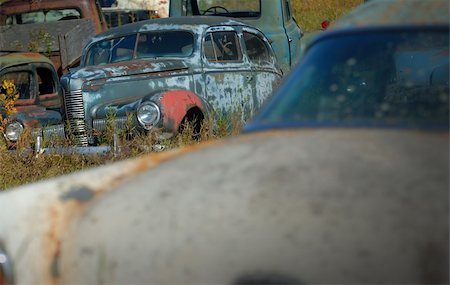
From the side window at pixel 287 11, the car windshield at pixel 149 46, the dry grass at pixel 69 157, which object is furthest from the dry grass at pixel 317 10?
the dry grass at pixel 69 157

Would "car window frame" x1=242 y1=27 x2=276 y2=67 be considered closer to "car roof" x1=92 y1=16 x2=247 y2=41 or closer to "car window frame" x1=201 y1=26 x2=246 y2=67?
"car window frame" x1=201 y1=26 x2=246 y2=67

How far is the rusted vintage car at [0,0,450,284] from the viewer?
218cm

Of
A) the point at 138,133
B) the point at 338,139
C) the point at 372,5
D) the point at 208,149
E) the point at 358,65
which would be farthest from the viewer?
the point at 138,133

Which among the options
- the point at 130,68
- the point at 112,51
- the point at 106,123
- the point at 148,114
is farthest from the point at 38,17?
the point at 148,114

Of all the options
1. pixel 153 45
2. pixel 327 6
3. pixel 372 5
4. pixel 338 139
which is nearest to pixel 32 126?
pixel 153 45

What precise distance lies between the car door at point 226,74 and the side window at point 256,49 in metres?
0.18

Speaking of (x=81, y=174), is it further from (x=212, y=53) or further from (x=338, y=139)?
(x=212, y=53)

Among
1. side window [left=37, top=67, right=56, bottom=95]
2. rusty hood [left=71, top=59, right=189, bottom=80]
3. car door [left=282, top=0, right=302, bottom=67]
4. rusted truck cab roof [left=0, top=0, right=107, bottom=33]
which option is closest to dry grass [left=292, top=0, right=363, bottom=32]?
rusted truck cab roof [left=0, top=0, right=107, bottom=33]

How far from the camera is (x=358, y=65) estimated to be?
328cm

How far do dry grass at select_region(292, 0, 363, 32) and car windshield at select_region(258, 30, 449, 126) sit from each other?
1617 centimetres

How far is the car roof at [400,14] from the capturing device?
3176 millimetres

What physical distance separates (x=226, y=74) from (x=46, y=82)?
2.83 meters

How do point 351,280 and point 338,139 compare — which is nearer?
point 351,280

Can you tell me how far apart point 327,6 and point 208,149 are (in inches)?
721
